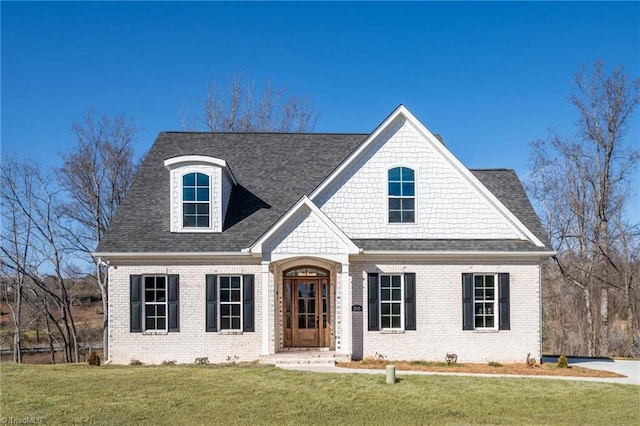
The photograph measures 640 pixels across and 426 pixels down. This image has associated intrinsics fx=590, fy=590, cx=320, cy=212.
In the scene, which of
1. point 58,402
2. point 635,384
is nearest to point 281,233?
point 58,402

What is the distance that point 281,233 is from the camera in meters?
16.6

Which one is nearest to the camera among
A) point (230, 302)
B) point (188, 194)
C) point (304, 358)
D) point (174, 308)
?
point (304, 358)

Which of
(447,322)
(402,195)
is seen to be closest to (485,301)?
(447,322)

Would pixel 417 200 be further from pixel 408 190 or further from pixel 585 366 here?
pixel 585 366

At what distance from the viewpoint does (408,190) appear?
18.0m

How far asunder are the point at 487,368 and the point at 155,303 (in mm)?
9502

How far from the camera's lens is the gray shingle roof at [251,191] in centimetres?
1734

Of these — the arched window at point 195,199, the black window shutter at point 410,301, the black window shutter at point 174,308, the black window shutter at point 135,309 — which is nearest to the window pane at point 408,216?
the black window shutter at point 410,301

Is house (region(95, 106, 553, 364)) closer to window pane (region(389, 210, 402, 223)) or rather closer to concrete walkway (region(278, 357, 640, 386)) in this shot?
window pane (region(389, 210, 402, 223))

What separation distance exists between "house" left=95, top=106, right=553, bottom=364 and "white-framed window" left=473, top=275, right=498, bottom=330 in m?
0.04

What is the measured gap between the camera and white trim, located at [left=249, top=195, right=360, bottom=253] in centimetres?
1633

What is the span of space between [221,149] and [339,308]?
299 inches

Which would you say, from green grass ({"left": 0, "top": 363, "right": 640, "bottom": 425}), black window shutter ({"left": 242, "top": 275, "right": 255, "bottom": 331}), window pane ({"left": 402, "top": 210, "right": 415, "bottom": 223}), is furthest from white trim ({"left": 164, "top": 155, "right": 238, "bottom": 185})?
green grass ({"left": 0, "top": 363, "right": 640, "bottom": 425})

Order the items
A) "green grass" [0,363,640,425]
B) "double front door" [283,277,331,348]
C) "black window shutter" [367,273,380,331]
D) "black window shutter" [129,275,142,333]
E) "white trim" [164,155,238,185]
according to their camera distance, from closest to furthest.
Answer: "green grass" [0,363,640,425], "black window shutter" [129,275,142,333], "black window shutter" [367,273,380,331], "white trim" [164,155,238,185], "double front door" [283,277,331,348]
